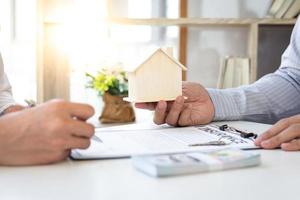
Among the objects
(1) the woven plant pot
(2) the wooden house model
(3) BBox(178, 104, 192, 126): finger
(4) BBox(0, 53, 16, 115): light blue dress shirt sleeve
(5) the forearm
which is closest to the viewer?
(2) the wooden house model

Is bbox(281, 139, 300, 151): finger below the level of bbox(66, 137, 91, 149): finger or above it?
below

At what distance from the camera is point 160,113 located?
1.12 metres

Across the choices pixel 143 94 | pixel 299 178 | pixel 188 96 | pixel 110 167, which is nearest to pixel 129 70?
pixel 143 94

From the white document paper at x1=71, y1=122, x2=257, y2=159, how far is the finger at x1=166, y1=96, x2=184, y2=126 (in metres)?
0.03

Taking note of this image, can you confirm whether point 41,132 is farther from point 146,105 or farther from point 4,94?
point 4,94

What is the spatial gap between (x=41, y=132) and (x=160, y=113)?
0.46 metres

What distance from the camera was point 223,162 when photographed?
70 cm

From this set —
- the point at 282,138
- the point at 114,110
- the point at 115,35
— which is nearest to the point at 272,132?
the point at 282,138

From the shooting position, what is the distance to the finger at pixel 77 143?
2.36 ft

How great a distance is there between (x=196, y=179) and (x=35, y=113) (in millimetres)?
241

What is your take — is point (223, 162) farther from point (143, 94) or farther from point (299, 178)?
point (143, 94)

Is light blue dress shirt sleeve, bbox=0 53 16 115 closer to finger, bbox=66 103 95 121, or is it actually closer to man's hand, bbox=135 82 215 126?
man's hand, bbox=135 82 215 126

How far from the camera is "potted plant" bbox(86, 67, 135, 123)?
2.32 metres

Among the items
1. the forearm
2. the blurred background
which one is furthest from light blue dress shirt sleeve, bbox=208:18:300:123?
the blurred background
